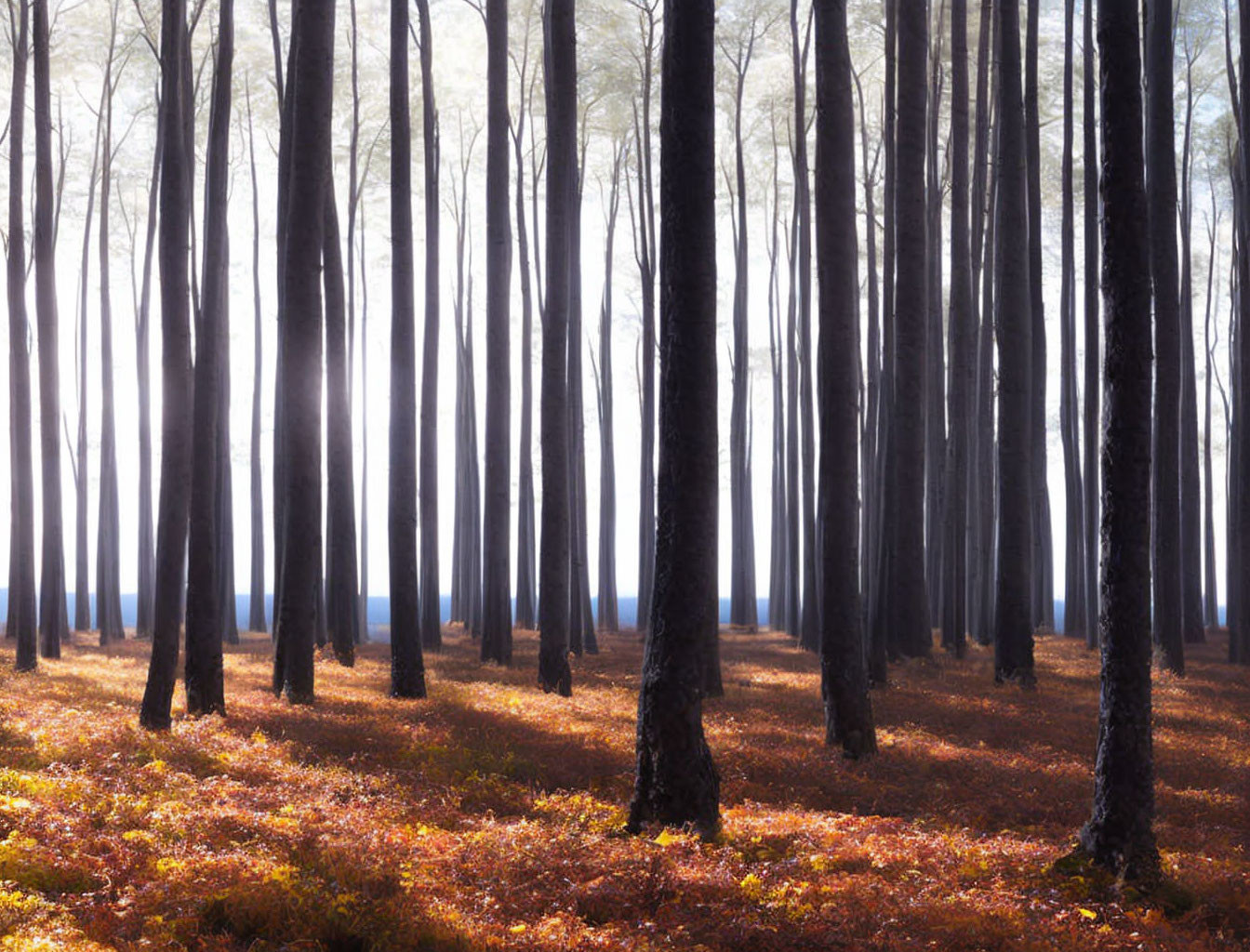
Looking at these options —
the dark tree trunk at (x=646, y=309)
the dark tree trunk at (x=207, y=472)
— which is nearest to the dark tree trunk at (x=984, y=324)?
the dark tree trunk at (x=646, y=309)

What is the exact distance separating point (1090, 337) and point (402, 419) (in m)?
12.4

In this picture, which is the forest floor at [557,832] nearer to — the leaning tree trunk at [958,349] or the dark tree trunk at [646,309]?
the leaning tree trunk at [958,349]

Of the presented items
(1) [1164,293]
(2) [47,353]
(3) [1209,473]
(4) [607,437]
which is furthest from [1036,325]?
(2) [47,353]

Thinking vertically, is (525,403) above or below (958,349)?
below

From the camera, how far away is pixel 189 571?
435 inches

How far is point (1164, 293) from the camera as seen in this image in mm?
15125

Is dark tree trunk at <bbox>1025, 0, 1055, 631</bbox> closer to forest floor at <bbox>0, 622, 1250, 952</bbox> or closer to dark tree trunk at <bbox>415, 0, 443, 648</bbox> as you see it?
forest floor at <bbox>0, 622, 1250, 952</bbox>

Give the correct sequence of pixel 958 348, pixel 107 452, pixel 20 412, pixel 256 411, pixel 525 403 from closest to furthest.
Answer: pixel 20 412 → pixel 958 348 → pixel 525 403 → pixel 107 452 → pixel 256 411

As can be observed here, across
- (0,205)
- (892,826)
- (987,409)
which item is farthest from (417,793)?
(0,205)

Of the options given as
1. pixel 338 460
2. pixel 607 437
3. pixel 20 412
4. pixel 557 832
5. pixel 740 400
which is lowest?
pixel 557 832

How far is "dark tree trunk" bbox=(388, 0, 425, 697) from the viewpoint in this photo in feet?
42.5

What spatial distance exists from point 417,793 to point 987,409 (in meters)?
16.1

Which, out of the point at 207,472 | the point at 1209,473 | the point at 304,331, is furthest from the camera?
the point at 1209,473

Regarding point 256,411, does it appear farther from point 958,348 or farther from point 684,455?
point 684,455
